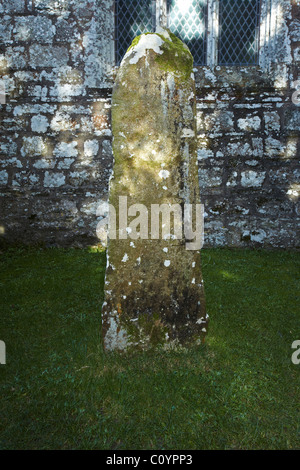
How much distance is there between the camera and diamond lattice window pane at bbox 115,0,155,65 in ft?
20.2

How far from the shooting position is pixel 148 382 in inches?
98.6

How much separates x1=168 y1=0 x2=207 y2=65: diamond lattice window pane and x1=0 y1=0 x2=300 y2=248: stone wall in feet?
1.85

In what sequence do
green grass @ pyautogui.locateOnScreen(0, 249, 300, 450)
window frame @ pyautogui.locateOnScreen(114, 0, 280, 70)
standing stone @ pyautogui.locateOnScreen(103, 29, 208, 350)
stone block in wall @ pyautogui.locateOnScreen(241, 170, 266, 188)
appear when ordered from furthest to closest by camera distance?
stone block in wall @ pyautogui.locateOnScreen(241, 170, 266, 188)
window frame @ pyautogui.locateOnScreen(114, 0, 280, 70)
standing stone @ pyautogui.locateOnScreen(103, 29, 208, 350)
green grass @ pyautogui.locateOnScreen(0, 249, 300, 450)

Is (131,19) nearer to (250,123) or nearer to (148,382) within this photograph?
(250,123)

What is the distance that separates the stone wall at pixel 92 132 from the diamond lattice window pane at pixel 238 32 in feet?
1.28

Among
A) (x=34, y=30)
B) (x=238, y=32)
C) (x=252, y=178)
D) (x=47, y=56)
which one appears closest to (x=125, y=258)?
(x=252, y=178)

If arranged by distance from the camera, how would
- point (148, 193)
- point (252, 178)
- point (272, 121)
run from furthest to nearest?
point (252, 178)
point (272, 121)
point (148, 193)

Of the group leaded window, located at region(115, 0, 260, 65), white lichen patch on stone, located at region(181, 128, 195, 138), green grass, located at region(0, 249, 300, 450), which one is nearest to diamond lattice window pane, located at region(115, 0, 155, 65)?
leaded window, located at region(115, 0, 260, 65)

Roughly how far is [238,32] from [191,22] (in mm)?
834

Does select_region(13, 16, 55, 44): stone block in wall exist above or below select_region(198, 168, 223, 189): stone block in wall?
above

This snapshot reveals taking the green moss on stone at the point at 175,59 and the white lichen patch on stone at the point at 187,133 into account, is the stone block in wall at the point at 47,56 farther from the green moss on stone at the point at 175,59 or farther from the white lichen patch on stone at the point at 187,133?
the white lichen patch on stone at the point at 187,133

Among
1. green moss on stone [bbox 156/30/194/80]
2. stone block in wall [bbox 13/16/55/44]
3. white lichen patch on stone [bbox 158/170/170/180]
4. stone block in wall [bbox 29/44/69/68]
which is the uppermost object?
stone block in wall [bbox 13/16/55/44]

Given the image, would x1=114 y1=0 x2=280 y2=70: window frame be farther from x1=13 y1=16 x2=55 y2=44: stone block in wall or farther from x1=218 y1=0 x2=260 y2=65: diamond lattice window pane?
x1=13 y1=16 x2=55 y2=44: stone block in wall

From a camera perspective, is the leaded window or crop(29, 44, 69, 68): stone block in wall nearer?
crop(29, 44, 69, 68): stone block in wall
